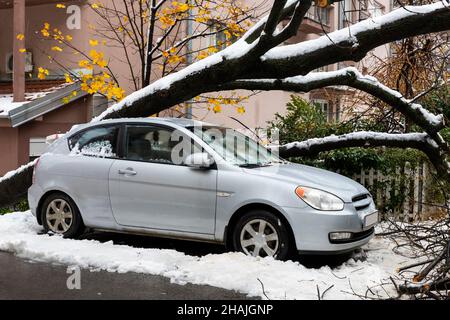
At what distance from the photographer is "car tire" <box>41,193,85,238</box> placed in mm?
6367

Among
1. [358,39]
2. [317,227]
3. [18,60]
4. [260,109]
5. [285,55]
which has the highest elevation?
[18,60]

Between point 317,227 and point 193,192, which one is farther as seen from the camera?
point 193,192

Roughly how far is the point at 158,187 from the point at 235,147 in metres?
1.07

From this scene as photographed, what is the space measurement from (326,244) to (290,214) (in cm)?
47

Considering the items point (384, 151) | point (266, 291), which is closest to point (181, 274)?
point (266, 291)

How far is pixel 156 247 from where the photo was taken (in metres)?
6.21

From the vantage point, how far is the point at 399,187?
8.23 metres

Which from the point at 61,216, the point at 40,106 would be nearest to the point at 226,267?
the point at 61,216

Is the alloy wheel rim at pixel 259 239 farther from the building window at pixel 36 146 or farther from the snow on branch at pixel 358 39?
the building window at pixel 36 146

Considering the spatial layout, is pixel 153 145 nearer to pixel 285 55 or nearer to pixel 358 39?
pixel 285 55

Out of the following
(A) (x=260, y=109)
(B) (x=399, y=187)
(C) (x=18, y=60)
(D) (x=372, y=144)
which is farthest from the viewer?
(A) (x=260, y=109)

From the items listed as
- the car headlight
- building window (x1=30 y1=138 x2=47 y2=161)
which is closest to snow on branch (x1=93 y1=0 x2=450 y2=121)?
the car headlight

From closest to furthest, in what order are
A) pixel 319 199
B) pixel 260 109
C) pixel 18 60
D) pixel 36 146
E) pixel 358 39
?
1. pixel 319 199
2. pixel 358 39
3. pixel 18 60
4. pixel 36 146
5. pixel 260 109

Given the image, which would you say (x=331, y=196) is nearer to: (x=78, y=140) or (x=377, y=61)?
(x=78, y=140)
